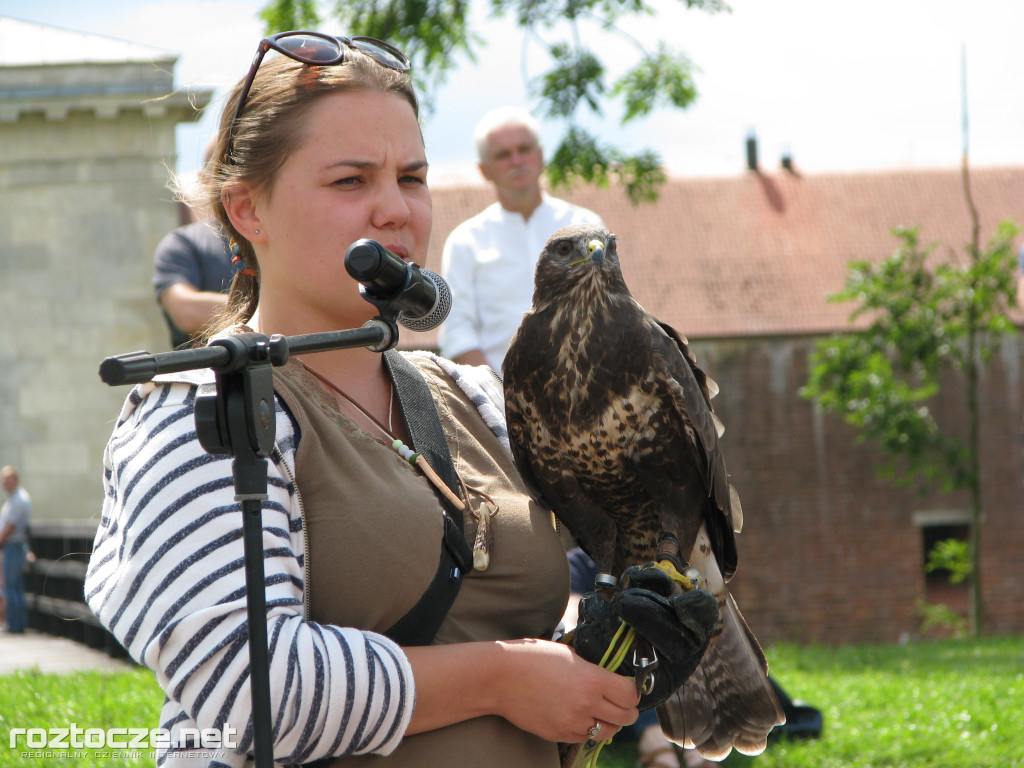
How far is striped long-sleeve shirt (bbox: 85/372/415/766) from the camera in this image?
1313 mm

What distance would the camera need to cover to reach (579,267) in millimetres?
2506

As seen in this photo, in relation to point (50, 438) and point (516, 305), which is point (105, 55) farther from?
point (516, 305)

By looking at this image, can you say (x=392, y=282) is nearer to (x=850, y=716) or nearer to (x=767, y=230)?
(x=850, y=716)

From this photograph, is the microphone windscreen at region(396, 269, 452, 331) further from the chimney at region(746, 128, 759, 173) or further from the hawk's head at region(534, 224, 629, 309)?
the chimney at region(746, 128, 759, 173)

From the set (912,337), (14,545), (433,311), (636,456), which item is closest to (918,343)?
(912,337)

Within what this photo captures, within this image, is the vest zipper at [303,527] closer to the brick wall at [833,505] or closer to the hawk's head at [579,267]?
the hawk's head at [579,267]

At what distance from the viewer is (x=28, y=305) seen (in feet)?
42.8

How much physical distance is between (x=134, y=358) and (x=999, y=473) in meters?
24.1

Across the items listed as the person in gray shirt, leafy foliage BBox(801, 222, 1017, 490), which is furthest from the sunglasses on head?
leafy foliage BBox(801, 222, 1017, 490)

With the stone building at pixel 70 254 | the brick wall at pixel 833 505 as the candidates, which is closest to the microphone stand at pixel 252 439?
the stone building at pixel 70 254

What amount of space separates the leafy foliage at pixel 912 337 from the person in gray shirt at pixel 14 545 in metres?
12.3

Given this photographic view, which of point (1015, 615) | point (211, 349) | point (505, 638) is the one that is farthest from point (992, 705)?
point (1015, 615)

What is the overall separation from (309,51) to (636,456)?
1.06 meters

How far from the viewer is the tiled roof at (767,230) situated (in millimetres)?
22203
